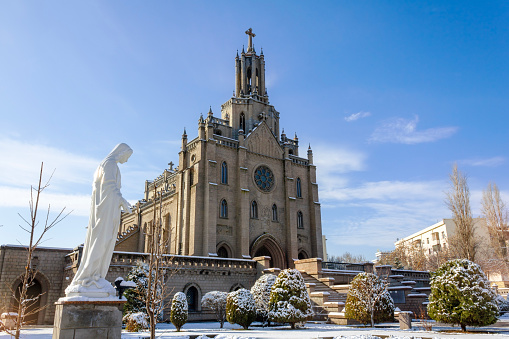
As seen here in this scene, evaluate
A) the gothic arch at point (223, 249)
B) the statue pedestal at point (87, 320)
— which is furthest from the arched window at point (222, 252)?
the statue pedestal at point (87, 320)

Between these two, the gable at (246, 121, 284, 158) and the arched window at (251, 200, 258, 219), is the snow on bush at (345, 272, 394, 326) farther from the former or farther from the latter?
the gable at (246, 121, 284, 158)

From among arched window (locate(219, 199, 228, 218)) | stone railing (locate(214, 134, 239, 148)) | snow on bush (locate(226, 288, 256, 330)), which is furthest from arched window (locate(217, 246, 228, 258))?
A: snow on bush (locate(226, 288, 256, 330))

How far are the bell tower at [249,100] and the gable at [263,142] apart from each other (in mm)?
784

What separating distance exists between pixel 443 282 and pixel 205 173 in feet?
73.9

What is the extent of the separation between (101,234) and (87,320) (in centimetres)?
179

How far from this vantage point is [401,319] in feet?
52.0

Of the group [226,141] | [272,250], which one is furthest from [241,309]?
[226,141]

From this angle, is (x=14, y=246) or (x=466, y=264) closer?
(x=466, y=264)

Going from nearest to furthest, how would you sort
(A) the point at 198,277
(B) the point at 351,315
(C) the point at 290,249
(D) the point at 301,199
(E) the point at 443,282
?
(E) the point at 443,282 < (B) the point at 351,315 < (A) the point at 198,277 < (C) the point at 290,249 < (D) the point at 301,199

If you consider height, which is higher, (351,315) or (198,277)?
(198,277)

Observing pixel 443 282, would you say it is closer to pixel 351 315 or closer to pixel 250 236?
pixel 351 315

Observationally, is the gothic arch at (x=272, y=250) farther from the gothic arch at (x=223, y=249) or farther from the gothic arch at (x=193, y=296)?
the gothic arch at (x=193, y=296)

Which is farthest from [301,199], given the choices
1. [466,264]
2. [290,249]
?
[466,264]

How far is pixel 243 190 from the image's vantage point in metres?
35.7
